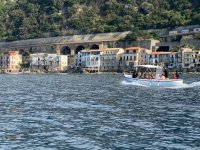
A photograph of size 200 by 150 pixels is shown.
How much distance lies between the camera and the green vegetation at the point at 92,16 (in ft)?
501

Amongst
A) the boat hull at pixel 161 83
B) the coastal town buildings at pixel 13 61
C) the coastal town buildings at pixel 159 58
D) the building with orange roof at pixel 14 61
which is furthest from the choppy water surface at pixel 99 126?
the building with orange roof at pixel 14 61

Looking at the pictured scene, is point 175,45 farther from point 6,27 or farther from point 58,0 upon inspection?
point 6,27

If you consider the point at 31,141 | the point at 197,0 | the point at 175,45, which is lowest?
the point at 31,141

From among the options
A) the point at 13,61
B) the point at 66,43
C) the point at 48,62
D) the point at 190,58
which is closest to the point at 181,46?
the point at 190,58

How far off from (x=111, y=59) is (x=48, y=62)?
26836 mm

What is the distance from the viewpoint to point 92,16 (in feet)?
570

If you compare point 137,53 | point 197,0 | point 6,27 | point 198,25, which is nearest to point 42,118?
point 137,53

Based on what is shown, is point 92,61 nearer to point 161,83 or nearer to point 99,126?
point 161,83

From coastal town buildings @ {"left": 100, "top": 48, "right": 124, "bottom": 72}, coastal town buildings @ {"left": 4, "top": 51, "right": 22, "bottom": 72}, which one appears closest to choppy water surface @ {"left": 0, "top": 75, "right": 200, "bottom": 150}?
coastal town buildings @ {"left": 100, "top": 48, "right": 124, "bottom": 72}

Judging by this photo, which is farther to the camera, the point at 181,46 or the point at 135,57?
the point at 135,57

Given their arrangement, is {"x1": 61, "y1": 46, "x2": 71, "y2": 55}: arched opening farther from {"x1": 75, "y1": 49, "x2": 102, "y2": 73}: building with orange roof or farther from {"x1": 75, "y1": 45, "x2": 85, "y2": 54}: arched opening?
{"x1": 75, "y1": 49, "x2": 102, "y2": 73}: building with orange roof

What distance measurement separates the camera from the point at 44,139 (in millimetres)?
20812

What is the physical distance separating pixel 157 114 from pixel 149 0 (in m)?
144

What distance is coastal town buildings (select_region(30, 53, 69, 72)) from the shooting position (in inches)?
5989
